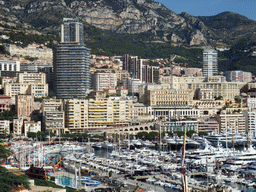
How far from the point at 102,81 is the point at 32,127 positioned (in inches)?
1757

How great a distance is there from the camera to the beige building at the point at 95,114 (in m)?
107

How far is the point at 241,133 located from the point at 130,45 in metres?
81.0

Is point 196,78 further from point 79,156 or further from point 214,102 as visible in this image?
point 79,156

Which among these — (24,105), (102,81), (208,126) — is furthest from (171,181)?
(102,81)

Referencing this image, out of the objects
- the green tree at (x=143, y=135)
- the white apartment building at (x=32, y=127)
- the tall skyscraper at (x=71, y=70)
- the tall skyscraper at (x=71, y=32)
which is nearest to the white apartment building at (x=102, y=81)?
the tall skyscraper at (x=71, y=32)

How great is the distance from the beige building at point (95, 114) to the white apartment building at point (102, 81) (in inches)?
1181

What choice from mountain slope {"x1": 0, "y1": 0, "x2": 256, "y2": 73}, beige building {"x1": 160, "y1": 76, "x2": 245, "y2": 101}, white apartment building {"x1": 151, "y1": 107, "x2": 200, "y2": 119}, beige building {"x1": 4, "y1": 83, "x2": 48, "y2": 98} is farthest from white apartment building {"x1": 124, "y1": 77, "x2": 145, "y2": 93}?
beige building {"x1": 4, "y1": 83, "x2": 48, "y2": 98}

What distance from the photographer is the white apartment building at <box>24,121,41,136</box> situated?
101 meters

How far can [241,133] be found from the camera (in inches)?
4444

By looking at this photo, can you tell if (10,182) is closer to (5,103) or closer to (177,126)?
(5,103)

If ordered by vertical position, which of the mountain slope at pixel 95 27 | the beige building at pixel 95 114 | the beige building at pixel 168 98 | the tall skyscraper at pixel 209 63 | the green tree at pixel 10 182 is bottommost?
the green tree at pixel 10 182

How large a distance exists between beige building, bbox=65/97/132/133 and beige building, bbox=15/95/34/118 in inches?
304

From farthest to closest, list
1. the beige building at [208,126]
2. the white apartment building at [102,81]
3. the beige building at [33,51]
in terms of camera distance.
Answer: the beige building at [33,51]
the white apartment building at [102,81]
the beige building at [208,126]

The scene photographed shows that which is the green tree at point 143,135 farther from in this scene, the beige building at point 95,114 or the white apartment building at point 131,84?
the white apartment building at point 131,84
